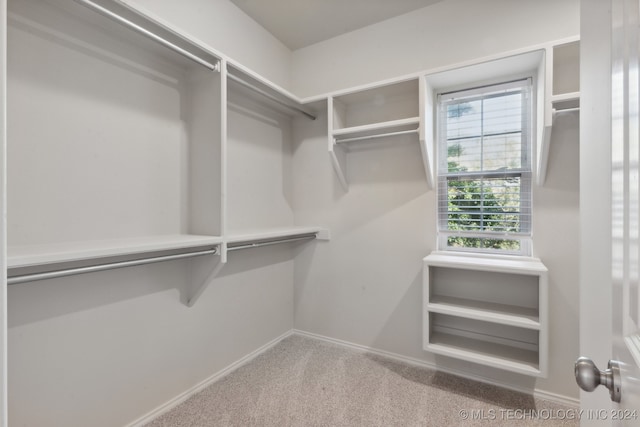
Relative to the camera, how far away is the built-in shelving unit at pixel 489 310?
171 cm

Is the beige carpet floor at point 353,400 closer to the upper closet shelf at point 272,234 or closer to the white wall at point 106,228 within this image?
the white wall at point 106,228

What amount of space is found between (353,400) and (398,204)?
1.38 m

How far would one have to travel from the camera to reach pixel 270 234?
1.98 meters

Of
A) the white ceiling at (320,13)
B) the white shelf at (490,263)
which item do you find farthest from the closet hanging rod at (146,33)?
the white shelf at (490,263)

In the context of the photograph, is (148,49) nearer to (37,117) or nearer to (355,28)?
(37,117)

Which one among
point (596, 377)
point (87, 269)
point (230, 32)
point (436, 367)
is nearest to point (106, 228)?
point (87, 269)

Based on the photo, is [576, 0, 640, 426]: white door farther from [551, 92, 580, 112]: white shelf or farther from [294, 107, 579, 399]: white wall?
[294, 107, 579, 399]: white wall

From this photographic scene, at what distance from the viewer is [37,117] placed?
1.27 m

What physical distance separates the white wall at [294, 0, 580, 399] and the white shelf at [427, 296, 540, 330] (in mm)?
223

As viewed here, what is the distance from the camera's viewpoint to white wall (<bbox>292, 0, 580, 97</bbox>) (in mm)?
1851

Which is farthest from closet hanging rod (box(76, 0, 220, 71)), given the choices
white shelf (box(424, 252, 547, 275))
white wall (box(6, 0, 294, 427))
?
white shelf (box(424, 252, 547, 275))

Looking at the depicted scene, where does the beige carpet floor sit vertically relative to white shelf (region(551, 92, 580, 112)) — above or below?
below

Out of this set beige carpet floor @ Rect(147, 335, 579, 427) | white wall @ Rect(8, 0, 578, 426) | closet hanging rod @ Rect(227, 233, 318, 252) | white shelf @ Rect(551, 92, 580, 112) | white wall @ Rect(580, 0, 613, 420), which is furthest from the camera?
closet hanging rod @ Rect(227, 233, 318, 252)

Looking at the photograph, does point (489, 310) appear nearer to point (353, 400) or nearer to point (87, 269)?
point (353, 400)
